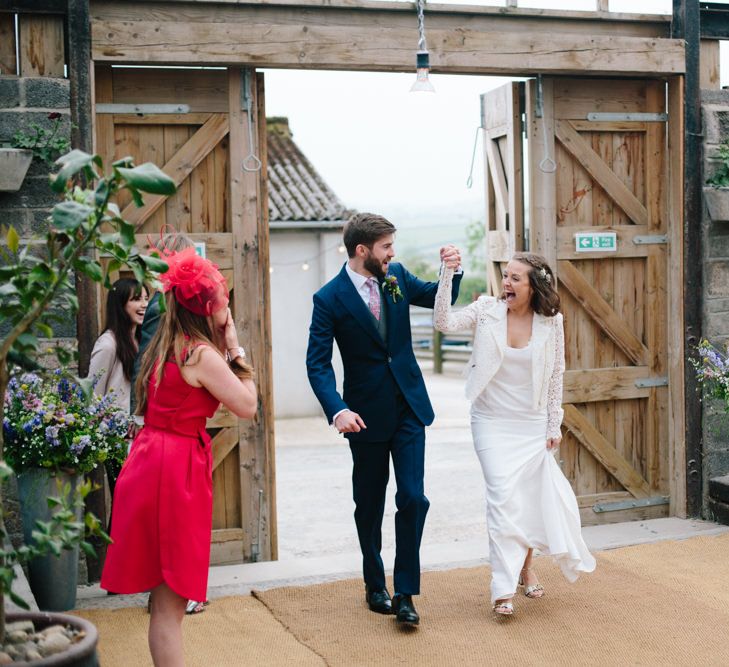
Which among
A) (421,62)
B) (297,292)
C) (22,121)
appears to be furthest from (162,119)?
(297,292)

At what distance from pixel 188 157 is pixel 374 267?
161cm

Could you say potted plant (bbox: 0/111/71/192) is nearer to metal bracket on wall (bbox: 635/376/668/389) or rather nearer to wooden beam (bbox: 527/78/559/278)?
wooden beam (bbox: 527/78/559/278)

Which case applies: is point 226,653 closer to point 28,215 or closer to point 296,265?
point 28,215

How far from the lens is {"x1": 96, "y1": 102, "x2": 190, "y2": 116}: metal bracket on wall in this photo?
6238 mm

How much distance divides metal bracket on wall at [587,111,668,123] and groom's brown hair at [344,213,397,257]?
2533 mm

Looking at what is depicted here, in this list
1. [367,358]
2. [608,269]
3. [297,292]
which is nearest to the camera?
[367,358]

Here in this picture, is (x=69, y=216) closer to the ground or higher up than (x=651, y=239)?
closer to the ground

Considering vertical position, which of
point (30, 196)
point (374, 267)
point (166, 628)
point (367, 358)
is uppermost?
point (30, 196)

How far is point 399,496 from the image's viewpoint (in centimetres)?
530

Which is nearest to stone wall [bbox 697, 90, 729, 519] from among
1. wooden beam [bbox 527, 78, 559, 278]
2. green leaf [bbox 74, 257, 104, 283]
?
wooden beam [bbox 527, 78, 559, 278]

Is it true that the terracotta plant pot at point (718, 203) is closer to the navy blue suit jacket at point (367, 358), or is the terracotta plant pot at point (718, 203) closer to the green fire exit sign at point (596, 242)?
the green fire exit sign at point (596, 242)

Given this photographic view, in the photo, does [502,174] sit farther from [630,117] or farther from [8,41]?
[8,41]

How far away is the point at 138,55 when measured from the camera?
602 centimetres

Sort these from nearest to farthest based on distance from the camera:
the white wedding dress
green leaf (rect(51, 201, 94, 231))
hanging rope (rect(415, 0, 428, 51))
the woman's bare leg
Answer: green leaf (rect(51, 201, 94, 231)) → the woman's bare leg → the white wedding dress → hanging rope (rect(415, 0, 428, 51))
